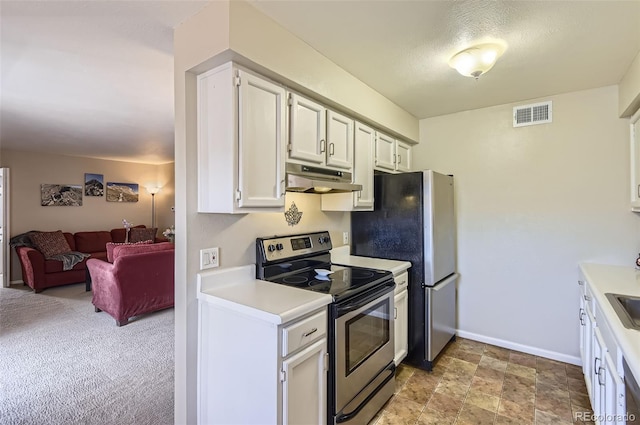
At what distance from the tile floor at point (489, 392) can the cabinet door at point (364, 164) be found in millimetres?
1484

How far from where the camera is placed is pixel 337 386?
173 centimetres

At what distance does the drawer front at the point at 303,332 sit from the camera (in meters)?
1.43

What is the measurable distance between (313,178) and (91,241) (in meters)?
5.98

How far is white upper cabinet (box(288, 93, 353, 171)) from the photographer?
6.48ft

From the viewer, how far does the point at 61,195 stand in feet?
19.4

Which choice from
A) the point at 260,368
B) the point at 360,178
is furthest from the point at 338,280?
the point at 360,178

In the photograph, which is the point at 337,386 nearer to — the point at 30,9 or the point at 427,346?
the point at 427,346

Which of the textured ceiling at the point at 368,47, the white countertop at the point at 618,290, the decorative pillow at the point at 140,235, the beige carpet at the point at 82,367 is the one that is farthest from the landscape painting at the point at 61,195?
the white countertop at the point at 618,290

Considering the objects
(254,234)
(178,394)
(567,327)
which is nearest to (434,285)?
(567,327)

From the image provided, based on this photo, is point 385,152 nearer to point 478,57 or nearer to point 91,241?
point 478,57

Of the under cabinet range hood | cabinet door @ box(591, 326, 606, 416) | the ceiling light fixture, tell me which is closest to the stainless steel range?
the under cabinet range hood

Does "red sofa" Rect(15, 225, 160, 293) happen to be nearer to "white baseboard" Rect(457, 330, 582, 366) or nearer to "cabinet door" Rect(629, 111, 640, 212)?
"white baseboard" Rect(457, 330, 582, 366)

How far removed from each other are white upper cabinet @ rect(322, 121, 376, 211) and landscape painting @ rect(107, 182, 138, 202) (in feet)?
19.5

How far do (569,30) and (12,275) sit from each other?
790cm
